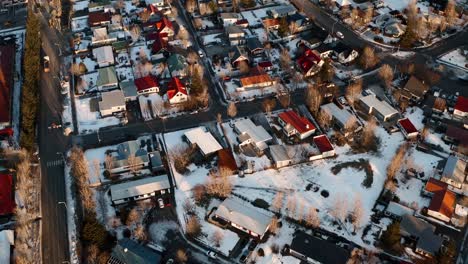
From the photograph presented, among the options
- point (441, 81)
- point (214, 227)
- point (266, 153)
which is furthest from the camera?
point (441, 81)

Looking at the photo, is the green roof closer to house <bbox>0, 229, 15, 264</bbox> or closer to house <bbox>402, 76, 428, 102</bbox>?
house <bbox>0, 229, 15, 264</bbox>

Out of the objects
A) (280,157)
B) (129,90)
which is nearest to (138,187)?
(280,157)

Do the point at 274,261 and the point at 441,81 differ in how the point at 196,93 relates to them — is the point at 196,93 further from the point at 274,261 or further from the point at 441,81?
the point at 441,81

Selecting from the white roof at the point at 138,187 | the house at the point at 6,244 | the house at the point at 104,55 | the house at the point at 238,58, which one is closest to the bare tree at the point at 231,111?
the house at the point at 238,58

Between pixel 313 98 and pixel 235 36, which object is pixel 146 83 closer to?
pixel 235 36

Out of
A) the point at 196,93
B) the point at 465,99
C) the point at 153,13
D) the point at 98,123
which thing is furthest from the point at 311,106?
the point at 153,13

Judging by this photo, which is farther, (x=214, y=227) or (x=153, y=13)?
(x=153, y=13)

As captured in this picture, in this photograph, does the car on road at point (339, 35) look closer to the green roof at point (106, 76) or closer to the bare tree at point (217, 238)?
the green roof at point (106, 76)
